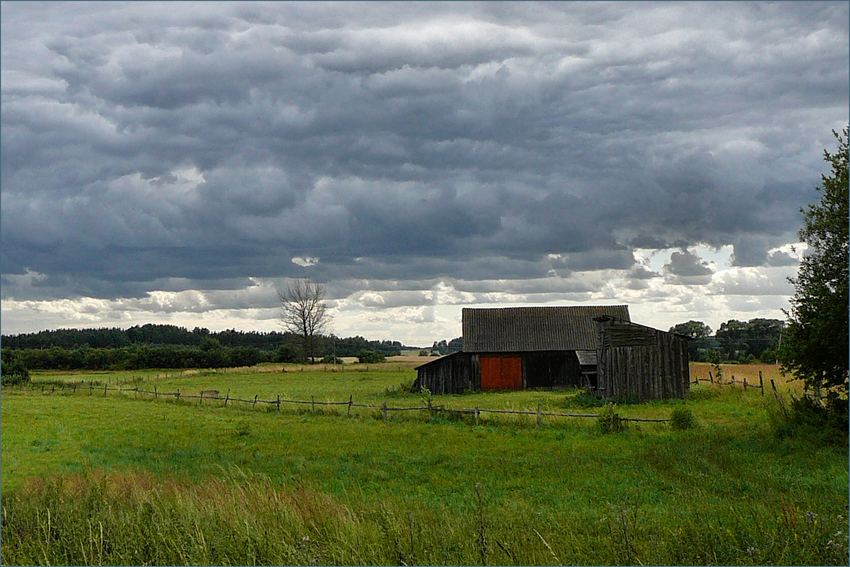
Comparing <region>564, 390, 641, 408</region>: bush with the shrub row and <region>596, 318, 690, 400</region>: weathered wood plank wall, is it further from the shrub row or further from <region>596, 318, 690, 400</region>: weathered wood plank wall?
the shrub row

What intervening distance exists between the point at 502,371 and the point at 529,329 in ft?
12.9

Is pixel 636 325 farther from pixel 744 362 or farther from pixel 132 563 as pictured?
pixel 744 362

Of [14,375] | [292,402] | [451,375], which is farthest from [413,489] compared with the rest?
[14,375]

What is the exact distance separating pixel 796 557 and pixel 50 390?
50788mm

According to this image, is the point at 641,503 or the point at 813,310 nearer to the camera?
the point at 641,503

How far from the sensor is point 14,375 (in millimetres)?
58375

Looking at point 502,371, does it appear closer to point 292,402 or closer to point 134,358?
point 292,402

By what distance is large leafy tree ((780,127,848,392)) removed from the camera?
19.3 meters

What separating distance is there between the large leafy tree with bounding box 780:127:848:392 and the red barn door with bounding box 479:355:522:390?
2959cm

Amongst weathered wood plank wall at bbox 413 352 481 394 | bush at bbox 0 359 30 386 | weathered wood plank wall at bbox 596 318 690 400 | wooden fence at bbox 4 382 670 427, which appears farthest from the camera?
bush at bbox 0 359 30 386

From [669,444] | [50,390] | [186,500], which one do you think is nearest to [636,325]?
[669,444]

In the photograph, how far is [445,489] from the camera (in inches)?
632

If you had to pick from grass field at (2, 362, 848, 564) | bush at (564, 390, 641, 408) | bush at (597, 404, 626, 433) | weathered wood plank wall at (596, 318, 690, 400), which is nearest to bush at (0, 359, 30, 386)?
grass field at (2, 362, 848, 564)

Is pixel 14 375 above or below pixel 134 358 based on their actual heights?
below
